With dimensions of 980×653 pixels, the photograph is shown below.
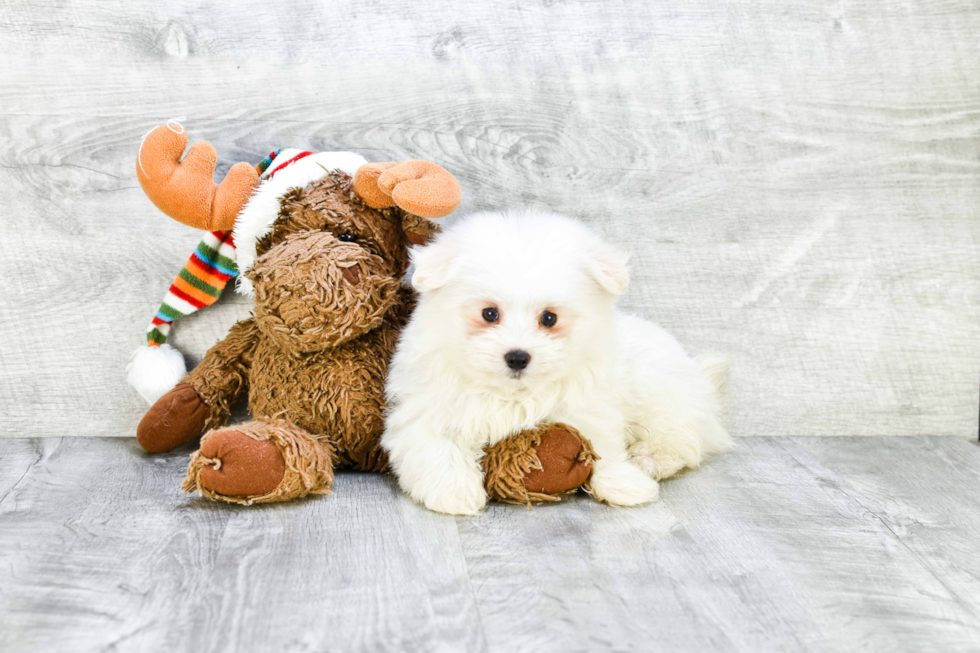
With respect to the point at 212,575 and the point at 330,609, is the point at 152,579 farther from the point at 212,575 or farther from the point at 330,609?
the point at 330,609

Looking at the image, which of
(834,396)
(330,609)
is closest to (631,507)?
(330,609)

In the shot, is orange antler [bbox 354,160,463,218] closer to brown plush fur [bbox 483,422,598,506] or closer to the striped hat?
the striped hat

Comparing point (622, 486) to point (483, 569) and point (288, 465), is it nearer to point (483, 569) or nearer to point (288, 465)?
point (483, 569)

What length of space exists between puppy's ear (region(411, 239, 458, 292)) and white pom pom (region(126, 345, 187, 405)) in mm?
686

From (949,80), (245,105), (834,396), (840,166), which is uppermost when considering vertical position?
(245,105)

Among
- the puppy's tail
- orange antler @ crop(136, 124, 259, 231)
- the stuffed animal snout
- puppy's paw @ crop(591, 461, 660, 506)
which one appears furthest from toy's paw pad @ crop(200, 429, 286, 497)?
the puppy's tail

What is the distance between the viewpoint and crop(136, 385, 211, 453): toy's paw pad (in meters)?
1.56

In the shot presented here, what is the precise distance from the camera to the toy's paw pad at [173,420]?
1561mm

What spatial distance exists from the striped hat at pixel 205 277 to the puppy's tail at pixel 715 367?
2.87ft

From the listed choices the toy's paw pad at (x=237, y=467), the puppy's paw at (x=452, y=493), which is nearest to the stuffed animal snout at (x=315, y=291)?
the toy's paw pad at (x=237, y=467)

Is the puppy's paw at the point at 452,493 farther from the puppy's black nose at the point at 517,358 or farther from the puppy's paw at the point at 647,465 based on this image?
the puppy's paw at the point at 647,465

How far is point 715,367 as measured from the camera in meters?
1.76

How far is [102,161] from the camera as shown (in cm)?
167

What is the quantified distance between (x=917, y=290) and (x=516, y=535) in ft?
4.20
